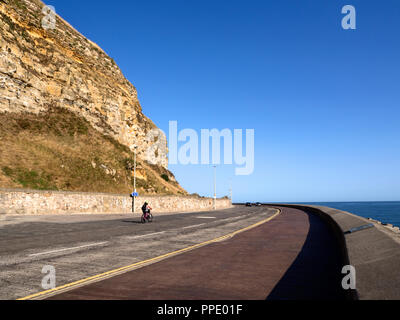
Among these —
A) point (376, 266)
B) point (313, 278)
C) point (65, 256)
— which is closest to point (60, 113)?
point (65, 256)

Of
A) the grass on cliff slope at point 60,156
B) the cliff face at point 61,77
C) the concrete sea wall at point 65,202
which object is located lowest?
the concrete sea wall at point 65,202

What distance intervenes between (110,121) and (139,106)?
52.5 ft

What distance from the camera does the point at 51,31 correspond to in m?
58.1

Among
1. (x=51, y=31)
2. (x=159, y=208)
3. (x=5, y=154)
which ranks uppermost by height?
(x=51, y=31)

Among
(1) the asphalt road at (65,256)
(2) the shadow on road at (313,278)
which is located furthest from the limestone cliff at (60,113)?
(2) the shadow on road at (313,278)

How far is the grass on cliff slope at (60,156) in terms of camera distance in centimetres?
3841

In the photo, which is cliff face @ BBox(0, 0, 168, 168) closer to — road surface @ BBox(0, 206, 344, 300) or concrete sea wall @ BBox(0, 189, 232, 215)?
concrete sea wall @ BBox(0, 189, 232, 215)

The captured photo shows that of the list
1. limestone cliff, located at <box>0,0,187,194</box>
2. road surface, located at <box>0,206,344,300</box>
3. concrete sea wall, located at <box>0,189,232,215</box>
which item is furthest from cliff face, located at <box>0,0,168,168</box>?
road surface, located at <box>0,206,344,300</box>

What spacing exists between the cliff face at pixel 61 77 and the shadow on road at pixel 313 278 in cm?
4594

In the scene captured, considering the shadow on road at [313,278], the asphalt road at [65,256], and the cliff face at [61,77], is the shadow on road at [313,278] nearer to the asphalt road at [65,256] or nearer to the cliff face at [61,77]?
the asphalt road at [65,256]

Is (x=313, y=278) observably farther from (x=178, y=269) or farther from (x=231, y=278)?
(x=178, y=269)

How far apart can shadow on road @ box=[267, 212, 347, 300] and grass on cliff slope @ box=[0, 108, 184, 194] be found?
32771 millimetres
